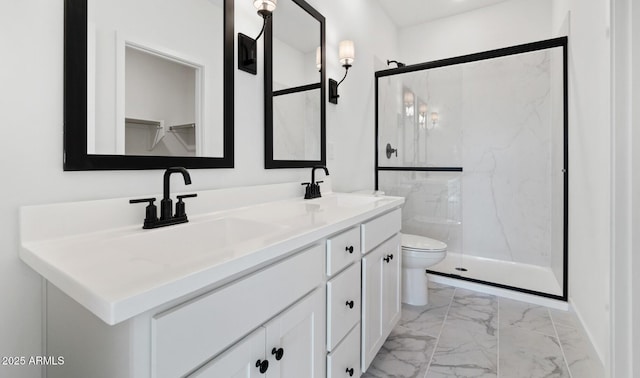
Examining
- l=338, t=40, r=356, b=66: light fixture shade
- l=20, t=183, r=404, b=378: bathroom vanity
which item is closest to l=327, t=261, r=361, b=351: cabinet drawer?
l=20, t=183, r=404, b=378: bathroom vanity

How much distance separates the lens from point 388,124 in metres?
2.87

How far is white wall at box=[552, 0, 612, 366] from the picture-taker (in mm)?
1410

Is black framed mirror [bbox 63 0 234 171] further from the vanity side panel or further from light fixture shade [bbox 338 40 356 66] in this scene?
light fixture shade [bbox 338 40 356 66]

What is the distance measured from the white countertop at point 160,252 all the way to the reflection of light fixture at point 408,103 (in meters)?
2.01

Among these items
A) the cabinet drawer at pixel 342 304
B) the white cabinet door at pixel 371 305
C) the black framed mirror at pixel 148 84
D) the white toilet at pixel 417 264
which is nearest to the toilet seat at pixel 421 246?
the white toilet at pixel 417 264

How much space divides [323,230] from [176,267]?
471 millimetres

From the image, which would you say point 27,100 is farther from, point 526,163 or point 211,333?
point 526,163

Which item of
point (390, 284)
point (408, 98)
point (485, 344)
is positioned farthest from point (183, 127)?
point (408, 98)

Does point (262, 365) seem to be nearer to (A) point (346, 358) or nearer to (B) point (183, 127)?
(A) point (346, 358)

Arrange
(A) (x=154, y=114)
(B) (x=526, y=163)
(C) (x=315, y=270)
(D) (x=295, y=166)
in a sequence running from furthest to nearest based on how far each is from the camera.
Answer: (B) (x=526, y=163) → (D) (x=295, y=166) → (A) (x=154, y=114) → (C) (x=315, y=270)

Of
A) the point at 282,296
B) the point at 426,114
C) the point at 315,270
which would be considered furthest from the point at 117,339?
the point at 426,114

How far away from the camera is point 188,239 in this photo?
978 mm

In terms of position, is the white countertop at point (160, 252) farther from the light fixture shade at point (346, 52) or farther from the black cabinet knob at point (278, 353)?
the light fixture shade at point (346, 52)

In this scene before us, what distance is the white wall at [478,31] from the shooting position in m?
2.78
